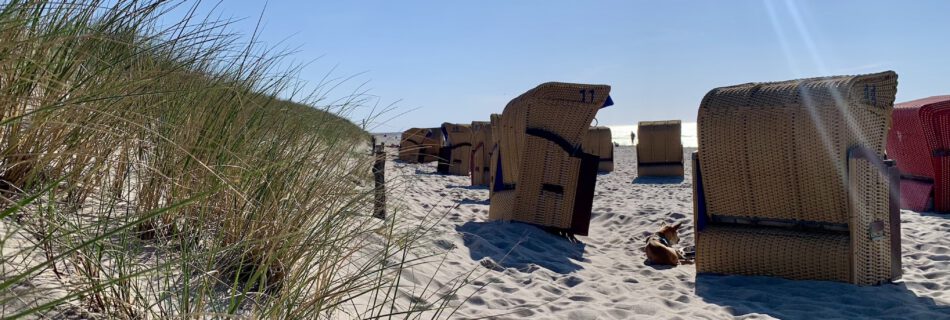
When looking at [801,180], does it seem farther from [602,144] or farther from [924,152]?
[602,144]

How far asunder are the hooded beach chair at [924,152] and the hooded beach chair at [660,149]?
453 centimetres

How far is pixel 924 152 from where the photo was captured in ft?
24.0

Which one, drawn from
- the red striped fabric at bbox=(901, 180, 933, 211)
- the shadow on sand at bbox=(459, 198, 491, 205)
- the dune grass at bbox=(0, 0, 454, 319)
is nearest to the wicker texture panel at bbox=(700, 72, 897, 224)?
the dune grass at bbox=(0, 0, 454, 319)

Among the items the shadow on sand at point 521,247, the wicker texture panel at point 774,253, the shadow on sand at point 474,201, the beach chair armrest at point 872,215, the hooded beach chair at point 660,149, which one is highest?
the hooded beach chair at point 660,149

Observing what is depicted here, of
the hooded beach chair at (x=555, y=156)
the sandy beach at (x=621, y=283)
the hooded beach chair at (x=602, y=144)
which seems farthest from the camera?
the hooded beach chair at (x=602, y=144)

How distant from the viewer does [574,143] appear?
5.91 meters

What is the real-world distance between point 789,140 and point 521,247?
194 cm

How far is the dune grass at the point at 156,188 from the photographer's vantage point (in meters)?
1.70

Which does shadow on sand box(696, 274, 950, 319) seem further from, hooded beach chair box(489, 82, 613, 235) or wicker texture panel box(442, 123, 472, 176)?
wicker texture panel box(442, 123, 472, 176)

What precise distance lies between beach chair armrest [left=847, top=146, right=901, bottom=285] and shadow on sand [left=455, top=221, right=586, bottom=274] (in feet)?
5.34

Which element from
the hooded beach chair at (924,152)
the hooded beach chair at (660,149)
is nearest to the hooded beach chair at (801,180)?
the hooded beach chair at (924,152)

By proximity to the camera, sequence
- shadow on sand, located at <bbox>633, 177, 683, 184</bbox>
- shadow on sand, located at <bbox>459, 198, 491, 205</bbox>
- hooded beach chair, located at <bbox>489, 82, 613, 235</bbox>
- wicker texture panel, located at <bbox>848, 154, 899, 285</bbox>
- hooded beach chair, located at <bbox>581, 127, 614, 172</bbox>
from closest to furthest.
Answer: wicker texture panel, located at <bbox>848, 154, 899, 285</bbox> < hooded beach chair, located at <bbox>489, 82, 613, 235</bbox> < shadow on sand, located at <bbox>459, 198, 491, 205</bbox> < shadow on sand, located at <bbox>633, 177, 683, 184</bbox> < hooded beach chair, located at <bbox>581, 127, 614, 172</bbox>

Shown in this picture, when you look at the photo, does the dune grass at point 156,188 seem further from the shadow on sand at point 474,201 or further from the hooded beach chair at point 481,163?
the hooded beach chair at point 481,163

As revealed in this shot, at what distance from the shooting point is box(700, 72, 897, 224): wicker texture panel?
157 inches
